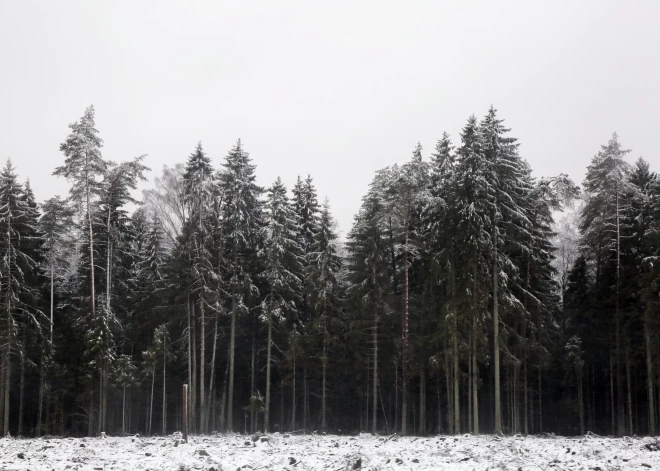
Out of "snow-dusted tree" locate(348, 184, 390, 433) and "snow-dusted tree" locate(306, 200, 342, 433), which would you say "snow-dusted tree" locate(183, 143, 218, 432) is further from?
"snow-dusted tree" locate(348, 184, 390, 433)

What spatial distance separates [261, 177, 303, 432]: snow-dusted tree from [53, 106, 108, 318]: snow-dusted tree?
1093 centimetres

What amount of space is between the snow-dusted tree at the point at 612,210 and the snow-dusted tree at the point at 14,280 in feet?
115

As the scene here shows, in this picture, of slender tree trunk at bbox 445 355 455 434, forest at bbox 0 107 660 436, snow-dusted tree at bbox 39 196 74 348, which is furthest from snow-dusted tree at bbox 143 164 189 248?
slender tree trunk at bbox 445 355 455 434

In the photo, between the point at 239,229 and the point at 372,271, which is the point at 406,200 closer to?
the point at 372,271

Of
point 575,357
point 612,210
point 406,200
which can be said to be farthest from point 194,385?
point 612,210

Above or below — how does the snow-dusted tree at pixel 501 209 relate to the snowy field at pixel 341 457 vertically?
above

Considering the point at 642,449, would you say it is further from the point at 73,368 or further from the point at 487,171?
the point at 73,368

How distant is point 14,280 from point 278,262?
15.7 meters

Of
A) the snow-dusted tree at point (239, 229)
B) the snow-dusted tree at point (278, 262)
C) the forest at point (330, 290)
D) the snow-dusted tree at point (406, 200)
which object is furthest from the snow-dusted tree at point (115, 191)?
the snow-dusted tree at point (406, 200)

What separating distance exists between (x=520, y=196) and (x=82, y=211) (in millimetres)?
25382

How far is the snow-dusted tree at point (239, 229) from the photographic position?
126 feet

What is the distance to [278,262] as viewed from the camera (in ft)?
126

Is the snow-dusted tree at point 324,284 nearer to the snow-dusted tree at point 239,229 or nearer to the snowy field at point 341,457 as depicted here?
the snow-dusted tree at point 239,229

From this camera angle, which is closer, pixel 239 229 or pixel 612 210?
pixel 612 210
